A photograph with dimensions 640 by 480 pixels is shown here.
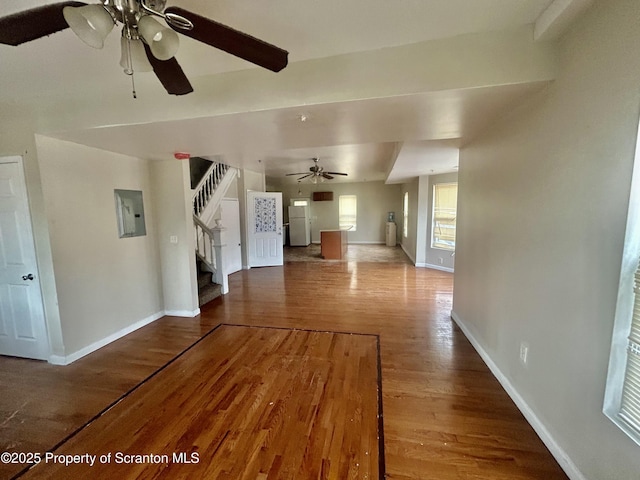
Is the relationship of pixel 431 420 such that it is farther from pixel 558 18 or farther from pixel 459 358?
Result: pixel 558 18

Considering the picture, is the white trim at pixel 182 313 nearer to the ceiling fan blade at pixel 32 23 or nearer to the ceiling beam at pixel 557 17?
the ceiling fan blade at pixel 32 23

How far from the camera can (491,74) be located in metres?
1.63

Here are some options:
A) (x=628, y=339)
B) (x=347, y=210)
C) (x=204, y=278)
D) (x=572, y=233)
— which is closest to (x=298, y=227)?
(x=347, y=210)

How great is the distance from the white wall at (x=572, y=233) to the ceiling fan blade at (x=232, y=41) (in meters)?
1.47

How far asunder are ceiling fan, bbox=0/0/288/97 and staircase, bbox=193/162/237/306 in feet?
12.0

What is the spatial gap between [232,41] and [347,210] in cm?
962

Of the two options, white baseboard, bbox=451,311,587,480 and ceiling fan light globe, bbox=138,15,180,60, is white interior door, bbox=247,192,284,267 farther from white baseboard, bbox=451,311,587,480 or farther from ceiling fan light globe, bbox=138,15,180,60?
ceiling fan light globe, bbox=138,15,180,60

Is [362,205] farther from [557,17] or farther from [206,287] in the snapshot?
[557,17]

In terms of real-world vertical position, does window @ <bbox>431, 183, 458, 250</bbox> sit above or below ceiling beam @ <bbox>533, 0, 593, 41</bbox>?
below

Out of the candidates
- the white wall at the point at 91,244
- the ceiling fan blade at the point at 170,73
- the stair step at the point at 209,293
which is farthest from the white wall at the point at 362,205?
the ceiling fan blade at the point at 170,73

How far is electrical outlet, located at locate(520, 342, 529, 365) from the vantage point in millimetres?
1905

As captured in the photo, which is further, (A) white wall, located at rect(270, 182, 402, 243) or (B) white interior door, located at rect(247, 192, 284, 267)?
(A) white wall, located at rect(270, 182, 402, 243)

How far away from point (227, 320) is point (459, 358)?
2.82 metres

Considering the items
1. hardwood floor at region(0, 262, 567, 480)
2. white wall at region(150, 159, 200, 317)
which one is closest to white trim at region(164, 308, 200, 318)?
white wall at region(150, 159, 200, 317)
